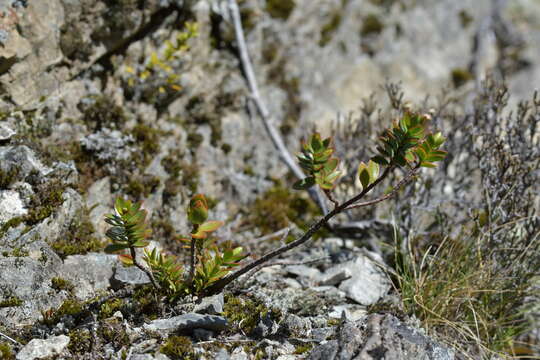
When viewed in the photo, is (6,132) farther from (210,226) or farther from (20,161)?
(210,226)

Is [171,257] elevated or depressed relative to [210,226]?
depressed

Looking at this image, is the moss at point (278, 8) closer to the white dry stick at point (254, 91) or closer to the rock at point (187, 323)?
the white dry stick at point (254, 91)

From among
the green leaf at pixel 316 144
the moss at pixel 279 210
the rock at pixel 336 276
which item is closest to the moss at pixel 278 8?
the moss at pixel 279 210

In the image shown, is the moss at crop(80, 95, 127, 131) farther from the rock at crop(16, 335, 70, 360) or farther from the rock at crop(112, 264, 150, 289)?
the rock at crop(16, 335, 70, 360)

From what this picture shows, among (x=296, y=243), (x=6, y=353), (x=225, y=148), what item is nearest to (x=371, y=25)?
(x=225, y=148)

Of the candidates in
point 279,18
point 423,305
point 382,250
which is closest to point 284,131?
point 279,18

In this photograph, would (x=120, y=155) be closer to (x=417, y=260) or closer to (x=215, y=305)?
(x=215, y=305)

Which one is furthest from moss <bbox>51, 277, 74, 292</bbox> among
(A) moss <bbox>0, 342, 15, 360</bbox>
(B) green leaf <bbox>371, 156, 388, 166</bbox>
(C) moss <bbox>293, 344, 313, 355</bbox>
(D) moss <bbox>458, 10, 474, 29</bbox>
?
(D) moss <bbox>458, 10, 474, 29</bbox>
